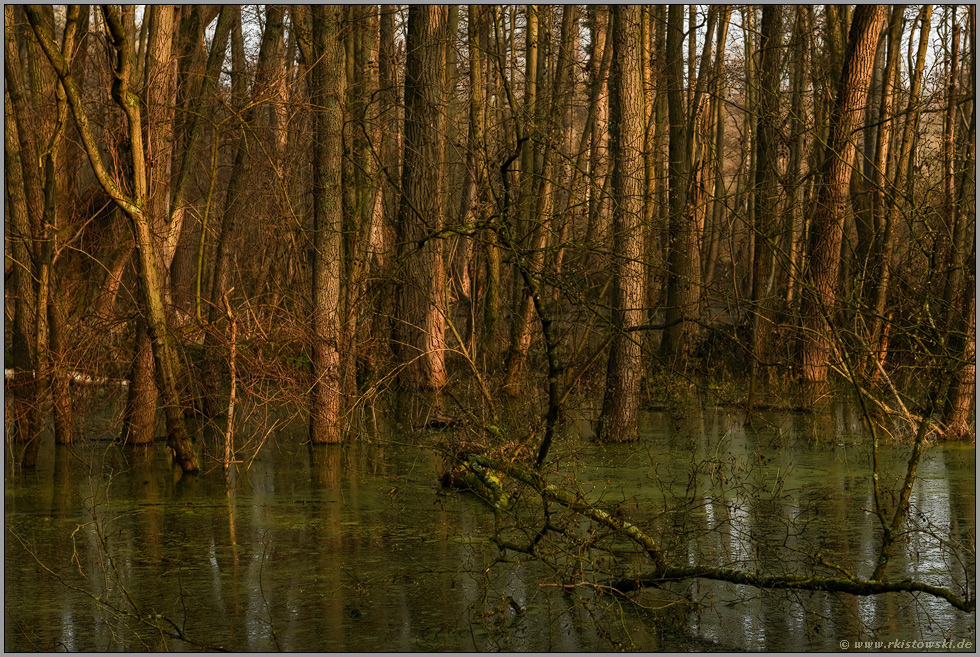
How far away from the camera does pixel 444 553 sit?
7.43 metres

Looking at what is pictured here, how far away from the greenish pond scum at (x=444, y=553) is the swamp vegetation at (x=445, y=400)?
0.04 meters

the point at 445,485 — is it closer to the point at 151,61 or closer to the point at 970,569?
the point at 970,569

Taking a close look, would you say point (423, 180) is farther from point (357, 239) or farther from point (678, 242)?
point (678, 242)

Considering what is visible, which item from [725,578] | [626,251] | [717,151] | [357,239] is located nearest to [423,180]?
[357,239]

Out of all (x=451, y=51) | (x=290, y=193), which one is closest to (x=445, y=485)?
(x=290, y=193)

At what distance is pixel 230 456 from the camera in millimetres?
10000

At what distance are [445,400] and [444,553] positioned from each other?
709 centimetres

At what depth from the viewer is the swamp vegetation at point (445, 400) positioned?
6238 millimetres

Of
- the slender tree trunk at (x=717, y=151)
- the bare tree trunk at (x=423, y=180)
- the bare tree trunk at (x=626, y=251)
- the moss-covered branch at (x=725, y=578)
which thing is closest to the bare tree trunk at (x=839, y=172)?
the slender tree trunk at (x=717, y=151)

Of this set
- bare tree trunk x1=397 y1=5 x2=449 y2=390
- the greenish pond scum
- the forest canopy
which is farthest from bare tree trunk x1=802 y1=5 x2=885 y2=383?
bare tree trunk x1=397 y1=5 x2=449 y2=390

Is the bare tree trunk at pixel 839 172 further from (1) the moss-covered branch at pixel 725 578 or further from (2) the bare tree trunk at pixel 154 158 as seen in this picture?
(1) the moss-covered branch at pixel 725 578

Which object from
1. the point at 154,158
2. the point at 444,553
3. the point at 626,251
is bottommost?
the point at 444,553

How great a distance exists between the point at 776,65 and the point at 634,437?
7.41 m

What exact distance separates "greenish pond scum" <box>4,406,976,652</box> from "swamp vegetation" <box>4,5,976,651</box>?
37 millimetres
